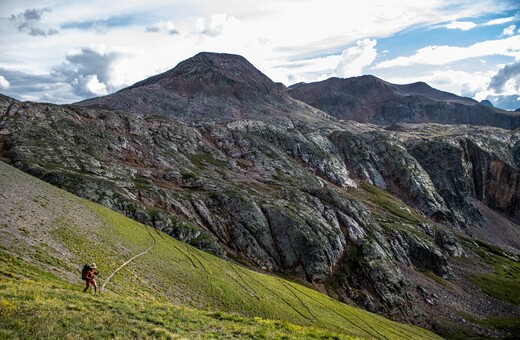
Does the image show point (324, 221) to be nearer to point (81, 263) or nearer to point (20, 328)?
point (81, 263)

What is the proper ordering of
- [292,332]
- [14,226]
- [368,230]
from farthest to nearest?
[368,230]
[14,226]
[292,332]

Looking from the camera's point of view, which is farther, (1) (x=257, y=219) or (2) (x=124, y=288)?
(1) (x=257, y=219)

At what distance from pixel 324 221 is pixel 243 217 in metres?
33.8

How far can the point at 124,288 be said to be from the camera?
132 feet

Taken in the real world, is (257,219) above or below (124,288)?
below

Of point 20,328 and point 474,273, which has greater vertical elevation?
point 20,328

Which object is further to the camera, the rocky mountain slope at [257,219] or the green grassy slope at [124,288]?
the rocky mountain slope at [257,219]

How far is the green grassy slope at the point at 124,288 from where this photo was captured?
893 inches

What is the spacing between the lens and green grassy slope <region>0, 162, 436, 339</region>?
22.7m

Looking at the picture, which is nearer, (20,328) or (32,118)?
(20,328)

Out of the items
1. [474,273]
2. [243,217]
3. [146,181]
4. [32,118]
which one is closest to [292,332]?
[243,217]

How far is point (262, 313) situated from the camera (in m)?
54.2

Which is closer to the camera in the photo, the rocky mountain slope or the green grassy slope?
the green grassy slope

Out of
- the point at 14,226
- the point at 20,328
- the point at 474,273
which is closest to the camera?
the point at 20,328
